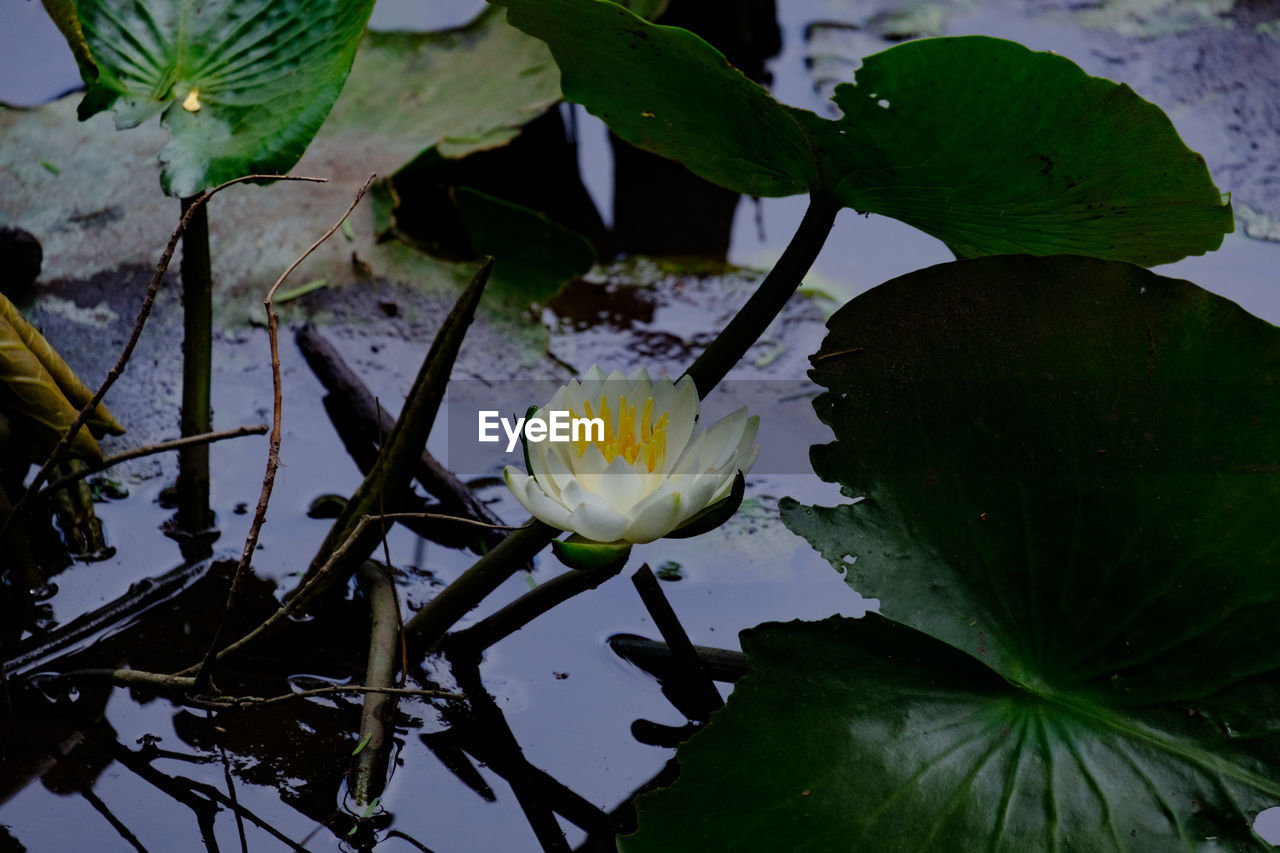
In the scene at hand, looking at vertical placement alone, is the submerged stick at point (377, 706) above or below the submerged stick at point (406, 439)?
below

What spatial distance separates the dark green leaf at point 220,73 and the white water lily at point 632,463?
477 millimetres

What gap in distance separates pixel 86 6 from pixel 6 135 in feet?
2.99

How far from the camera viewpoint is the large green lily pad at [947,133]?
786 millimetres

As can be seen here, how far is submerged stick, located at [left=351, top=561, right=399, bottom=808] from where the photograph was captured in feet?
3.11

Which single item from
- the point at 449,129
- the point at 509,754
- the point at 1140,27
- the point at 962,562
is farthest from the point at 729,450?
the point at 1140,27

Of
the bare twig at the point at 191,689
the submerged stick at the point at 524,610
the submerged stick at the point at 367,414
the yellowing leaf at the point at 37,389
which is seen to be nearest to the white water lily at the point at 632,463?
the submerged stick at the point at 524,610

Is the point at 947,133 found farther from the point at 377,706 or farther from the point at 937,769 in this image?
the point at 377,706

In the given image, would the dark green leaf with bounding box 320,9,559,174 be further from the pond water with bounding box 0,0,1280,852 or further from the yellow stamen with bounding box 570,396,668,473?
the yellow stamen with bounding box 570,396,668,473

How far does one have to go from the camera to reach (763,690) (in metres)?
0.87

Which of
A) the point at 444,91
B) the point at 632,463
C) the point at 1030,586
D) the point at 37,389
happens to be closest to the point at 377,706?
the point at 632,463

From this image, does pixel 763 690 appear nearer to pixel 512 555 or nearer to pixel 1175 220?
pixel 512 555

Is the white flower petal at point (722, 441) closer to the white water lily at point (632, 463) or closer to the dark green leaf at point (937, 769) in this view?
the white water lily at point (632, 463)

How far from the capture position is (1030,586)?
35.5 inches

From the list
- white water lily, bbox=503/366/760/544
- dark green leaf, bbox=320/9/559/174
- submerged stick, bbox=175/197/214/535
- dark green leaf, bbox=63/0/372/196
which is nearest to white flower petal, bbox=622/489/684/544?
white water lily, bbox=503/366/760/544
